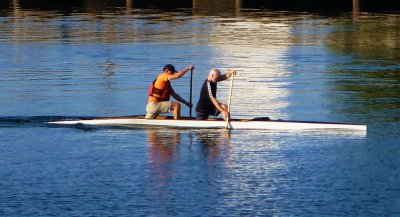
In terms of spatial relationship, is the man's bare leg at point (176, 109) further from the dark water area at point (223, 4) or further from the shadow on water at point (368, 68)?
the dark water area at point (223, 4)

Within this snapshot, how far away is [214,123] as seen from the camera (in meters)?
30.0

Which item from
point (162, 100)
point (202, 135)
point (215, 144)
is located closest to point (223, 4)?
point (162, 100)

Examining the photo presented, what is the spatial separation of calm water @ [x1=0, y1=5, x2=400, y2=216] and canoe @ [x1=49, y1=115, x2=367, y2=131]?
0.23 m

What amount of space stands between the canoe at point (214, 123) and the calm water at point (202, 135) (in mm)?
231

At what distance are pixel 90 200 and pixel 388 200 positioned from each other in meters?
5.37

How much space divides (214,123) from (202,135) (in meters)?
0.73

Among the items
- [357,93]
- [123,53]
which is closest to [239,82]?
[357,93]

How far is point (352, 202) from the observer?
2178 centimetres

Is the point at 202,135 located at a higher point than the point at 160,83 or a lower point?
lower

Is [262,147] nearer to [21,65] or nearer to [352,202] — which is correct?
[352,202]

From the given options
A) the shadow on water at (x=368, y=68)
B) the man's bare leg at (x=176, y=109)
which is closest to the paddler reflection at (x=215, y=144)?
the man's bare leg at (x=176, y=109)

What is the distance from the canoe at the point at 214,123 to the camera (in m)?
29.5

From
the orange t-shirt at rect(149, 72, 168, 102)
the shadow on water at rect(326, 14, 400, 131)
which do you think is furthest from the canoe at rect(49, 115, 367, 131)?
the shadow on water at rect(326, 14, 400, 131)

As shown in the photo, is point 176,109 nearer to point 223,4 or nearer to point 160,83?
point 160,83
